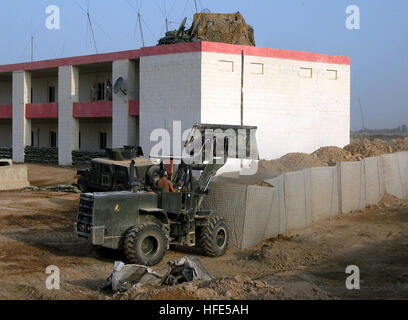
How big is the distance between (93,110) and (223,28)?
9125mm

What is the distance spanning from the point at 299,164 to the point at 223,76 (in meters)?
5.53

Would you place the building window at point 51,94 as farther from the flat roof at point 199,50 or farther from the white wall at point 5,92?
the white wall at point 5,92

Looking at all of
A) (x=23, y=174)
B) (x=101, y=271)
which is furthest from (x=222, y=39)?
(x=101, y=271)

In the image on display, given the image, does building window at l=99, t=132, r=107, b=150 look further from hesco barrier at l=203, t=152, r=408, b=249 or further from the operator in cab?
the operator in cab

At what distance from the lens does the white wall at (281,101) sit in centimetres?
2494

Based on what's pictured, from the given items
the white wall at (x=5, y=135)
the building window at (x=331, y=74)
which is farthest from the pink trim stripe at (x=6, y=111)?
the building window at (x=331, y=74)

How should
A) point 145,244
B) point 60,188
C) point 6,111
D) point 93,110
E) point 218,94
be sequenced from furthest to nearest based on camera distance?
point 6,111
point 93,110
point 218,94
point 60,188
point 145,244

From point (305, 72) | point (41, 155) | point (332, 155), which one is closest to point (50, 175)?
point (41, 155)

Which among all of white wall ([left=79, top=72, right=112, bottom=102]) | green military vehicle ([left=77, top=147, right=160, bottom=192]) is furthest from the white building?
green military vehicle ([left=77, top=147, right=160, bottom=192])

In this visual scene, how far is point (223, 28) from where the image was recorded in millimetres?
28234

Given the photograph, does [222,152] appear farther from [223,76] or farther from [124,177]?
[223,76]

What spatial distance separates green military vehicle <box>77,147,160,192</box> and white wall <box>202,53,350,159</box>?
20.8 feet

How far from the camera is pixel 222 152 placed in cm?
1258

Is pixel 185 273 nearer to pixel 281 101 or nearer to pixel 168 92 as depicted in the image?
pixel 168 92
